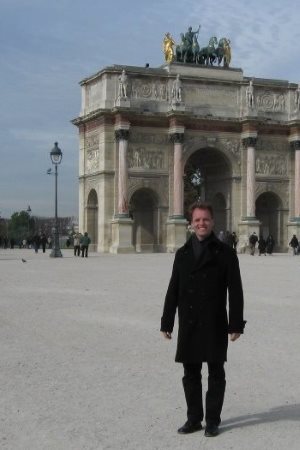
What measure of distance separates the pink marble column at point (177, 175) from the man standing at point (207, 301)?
4110 cm

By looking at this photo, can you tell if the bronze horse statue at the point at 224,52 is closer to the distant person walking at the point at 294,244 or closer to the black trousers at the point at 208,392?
the distant person walking at the point at 294,244

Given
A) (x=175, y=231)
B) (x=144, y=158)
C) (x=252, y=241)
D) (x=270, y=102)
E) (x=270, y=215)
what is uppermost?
(x=270, y=102)

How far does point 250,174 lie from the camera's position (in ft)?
160

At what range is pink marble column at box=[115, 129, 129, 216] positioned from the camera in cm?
4603

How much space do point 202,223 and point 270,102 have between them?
149 ft

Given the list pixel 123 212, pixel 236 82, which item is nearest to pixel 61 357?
pixel 123 212

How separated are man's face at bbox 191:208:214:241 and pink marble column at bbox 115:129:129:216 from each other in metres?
39.8

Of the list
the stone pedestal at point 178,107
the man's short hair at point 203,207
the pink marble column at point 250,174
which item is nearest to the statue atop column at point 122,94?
the stone pedestal at point 178,107

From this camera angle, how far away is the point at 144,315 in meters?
13.0

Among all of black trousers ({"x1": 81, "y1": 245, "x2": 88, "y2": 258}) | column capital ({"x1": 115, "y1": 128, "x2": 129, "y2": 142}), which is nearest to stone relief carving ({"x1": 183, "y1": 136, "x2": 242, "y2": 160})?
column capital ({"x1": 115, "y1": 128, "x2": 129, "y2": 142})

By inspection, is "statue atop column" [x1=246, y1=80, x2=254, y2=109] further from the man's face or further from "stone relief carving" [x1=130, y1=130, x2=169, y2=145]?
the man's face

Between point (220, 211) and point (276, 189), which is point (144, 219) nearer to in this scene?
point (220, 211)

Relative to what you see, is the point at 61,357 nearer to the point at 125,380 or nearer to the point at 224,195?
the point at 125,380

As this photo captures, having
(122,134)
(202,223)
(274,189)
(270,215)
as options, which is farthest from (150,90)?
(202,223)
